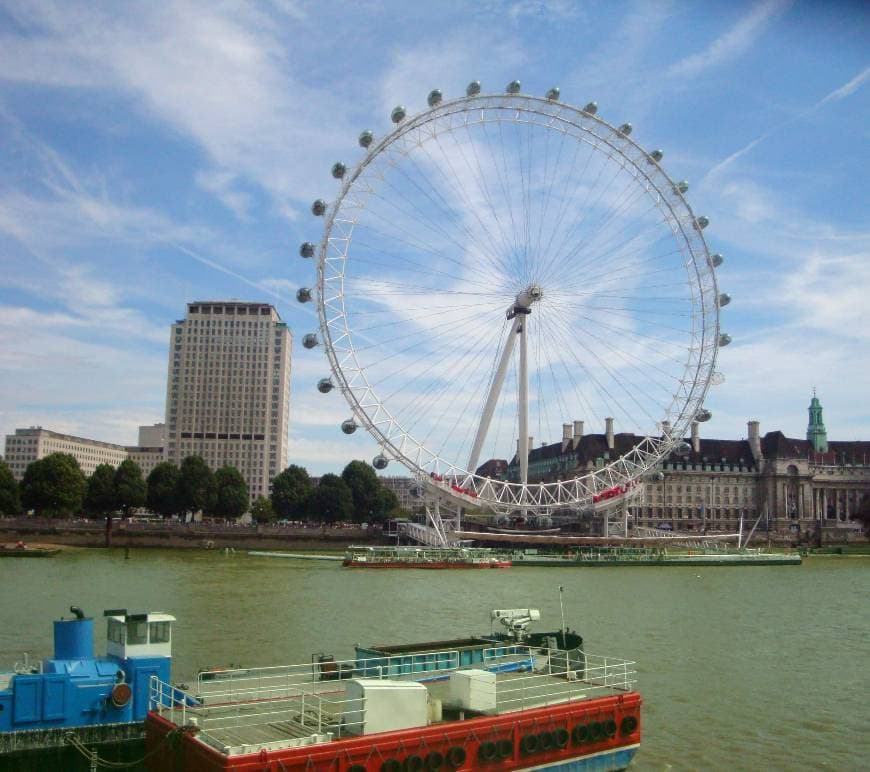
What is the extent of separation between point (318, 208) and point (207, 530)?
55.5 m

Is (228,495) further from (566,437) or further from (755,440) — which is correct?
(755,440)

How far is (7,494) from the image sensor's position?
101500 mm

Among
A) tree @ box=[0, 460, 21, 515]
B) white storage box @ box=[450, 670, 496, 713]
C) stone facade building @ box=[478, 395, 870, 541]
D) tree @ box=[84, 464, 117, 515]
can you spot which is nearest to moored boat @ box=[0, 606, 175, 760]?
white storage box @ box=[450, 670, 496, 713]

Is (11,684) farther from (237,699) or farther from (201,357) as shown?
(201,357)

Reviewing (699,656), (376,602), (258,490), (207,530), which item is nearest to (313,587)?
→ (376,602)

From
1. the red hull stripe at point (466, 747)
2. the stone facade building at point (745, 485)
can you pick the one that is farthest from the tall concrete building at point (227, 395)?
the red hull stripe at point (466, 747)

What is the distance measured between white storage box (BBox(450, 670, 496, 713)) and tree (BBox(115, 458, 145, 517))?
95803mm

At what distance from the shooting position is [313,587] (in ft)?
182

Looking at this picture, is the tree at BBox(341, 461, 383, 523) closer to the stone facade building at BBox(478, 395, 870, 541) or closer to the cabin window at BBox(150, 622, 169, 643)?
the stone facade building at BBox(478, 395, 870, 541)

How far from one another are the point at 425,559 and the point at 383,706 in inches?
2612

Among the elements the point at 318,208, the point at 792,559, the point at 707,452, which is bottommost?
the point at 792,559

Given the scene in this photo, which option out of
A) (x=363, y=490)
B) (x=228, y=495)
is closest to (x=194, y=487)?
(x=228, y=495)

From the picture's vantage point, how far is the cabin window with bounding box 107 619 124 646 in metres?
20.3

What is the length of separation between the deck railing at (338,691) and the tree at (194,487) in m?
93.6
